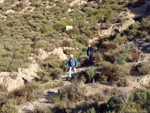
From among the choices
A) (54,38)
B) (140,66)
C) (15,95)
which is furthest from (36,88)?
(54,38)

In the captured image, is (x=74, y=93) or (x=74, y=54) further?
(x=74, y=54)

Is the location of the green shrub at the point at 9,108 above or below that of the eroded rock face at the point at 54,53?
below

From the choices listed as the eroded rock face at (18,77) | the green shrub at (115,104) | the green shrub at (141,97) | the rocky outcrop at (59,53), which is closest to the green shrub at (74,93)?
the green shrub at (115,104)

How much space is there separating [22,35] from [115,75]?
46.4ft

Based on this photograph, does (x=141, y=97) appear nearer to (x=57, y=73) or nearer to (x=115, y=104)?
(x=115, y=104)

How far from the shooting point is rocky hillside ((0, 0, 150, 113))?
6367 mm

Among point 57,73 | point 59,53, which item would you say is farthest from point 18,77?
point 59,53

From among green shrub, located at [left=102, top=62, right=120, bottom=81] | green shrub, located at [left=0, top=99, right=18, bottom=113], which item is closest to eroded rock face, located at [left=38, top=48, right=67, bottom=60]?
green shrub, located at [left=102, top=62, right=120, bottom=81]

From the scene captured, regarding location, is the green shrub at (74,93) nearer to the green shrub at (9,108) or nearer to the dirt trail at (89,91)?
the dirt trail at (89,91)

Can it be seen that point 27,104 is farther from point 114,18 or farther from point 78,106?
point 114,18

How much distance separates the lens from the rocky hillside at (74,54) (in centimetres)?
637

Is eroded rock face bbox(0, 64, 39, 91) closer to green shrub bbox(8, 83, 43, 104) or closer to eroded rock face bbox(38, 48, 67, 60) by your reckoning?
green shrub bbox(8, 83, 43, 104)

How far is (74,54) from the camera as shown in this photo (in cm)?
1501

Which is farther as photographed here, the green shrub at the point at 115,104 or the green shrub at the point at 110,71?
the green shrub at the point at 110,71
